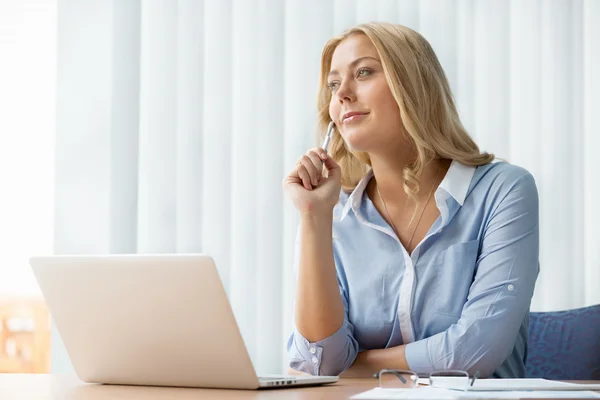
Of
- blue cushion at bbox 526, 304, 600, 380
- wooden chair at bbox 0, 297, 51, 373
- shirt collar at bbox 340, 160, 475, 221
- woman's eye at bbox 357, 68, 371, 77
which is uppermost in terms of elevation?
woman's eye at bbox 357, 68, 371, 77

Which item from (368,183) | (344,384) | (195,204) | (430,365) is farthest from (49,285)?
(195,204)

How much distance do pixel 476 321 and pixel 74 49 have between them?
187 centimetres

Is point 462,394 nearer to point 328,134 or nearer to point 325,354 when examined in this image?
point 325,354

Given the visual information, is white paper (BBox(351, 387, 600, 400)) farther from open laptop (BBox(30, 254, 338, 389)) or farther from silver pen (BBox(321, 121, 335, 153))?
silver pen (BBox(321, 121, 335, 153))

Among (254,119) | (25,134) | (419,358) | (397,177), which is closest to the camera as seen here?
(419,358)

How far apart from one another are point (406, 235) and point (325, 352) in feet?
1.25

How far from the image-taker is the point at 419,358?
59.6 inches

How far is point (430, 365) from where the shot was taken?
1507 millimetres

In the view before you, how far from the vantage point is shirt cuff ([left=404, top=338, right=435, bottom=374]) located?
1.51m

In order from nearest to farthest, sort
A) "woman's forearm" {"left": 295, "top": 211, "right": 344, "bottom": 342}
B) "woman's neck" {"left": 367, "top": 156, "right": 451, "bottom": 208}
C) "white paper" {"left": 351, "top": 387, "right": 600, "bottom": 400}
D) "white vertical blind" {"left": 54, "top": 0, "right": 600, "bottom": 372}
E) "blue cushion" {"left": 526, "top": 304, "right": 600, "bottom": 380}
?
"white paper" {"left": 351, "top": 387, "right": 600, "bottom": 400}
"woman's forearm" {"left": 295, "top": 211, "right": 344, "bottom": 342}
"woman's neck" {"left": 367, "top": 156, "right": 451, "bottom": 208}
"blue cushion" {"left": 526, "top": 304, "right": 600, "bottom": 380}
"white vertical blind" {"left": 54, "top": 0, "right": 600, "bottom": 372}

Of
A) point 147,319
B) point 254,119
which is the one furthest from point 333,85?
point 147,319

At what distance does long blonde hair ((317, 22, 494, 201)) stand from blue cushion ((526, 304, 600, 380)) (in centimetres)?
55

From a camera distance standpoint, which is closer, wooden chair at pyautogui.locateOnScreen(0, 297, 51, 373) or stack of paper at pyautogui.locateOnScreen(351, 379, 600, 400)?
stack of paper at pyautogui.locateOnScreen(351, 379, 600, 400)

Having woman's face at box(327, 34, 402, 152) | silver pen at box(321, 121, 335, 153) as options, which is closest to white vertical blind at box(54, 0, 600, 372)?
silver pen at box(321, 121, 335, 153)
